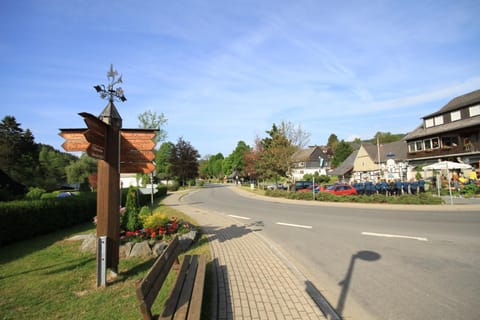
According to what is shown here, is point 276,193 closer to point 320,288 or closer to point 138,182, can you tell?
point 320,288

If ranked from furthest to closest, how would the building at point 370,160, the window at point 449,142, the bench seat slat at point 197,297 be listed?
the building at point 370,160 → the window at point 449,142 → the bench seat slat at point 197,297

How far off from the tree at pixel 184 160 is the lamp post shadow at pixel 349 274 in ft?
141

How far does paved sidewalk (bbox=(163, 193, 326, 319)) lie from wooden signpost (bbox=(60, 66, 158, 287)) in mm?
2079

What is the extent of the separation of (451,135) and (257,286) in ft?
113

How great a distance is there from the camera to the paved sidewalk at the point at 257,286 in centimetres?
345

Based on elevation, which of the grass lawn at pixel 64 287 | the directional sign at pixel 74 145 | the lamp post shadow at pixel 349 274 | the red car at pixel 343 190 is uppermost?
the directional sign at pixel 74 145

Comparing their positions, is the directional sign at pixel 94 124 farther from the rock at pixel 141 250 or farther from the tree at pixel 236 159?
the tree at pixel 236 159

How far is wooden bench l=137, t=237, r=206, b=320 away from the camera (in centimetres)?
246

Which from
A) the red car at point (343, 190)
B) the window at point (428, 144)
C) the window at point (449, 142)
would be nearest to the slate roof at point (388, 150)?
the window at point (428, 144)

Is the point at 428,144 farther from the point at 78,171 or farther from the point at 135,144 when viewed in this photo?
the point at 78,171

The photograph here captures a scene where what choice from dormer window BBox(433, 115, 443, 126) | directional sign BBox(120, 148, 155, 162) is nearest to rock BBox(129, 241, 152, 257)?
directional sign BBox(120, 148, 155, 162)

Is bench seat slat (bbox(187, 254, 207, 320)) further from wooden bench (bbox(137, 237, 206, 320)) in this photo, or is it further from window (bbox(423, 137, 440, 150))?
window (bbox(423, 137, 440, 150))

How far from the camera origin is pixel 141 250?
238 inches

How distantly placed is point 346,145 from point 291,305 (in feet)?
237
